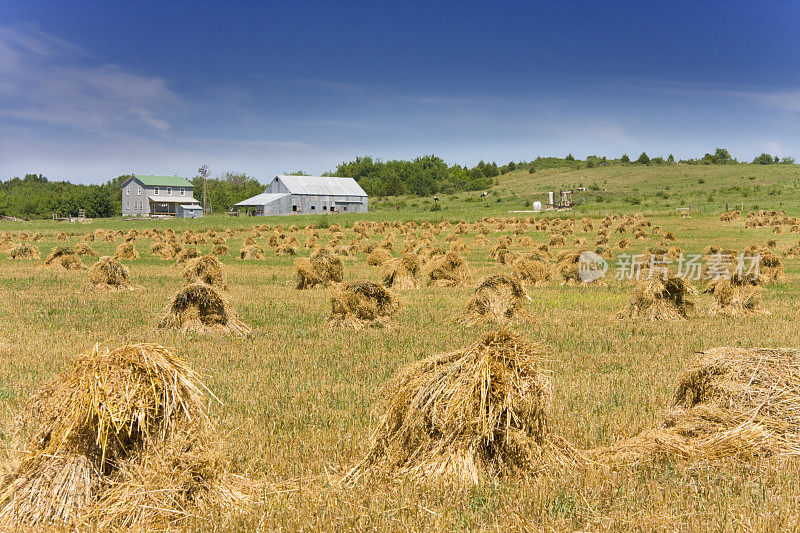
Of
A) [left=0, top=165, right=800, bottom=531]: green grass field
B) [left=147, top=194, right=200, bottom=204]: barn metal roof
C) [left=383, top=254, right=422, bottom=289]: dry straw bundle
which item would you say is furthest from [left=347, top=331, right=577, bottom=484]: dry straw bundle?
[left=147, top=194, right=200, bottom=204]: barn metal roof

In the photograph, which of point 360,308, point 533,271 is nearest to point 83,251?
point 533,271

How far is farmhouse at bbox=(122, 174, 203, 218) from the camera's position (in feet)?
420

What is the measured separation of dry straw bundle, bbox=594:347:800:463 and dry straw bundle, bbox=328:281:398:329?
8586 mm

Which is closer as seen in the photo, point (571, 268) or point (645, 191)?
point (571, 268)

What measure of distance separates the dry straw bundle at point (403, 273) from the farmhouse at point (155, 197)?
108252 millimetres

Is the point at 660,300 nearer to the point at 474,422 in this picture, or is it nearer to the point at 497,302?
the point at 497,302

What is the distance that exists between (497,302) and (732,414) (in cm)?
909

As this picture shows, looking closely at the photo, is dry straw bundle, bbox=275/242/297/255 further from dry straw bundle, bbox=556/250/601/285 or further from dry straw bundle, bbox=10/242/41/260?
dry straw bundle, bbox=556/250/601/285

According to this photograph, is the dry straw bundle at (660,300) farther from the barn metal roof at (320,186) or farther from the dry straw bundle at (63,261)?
the barn metal roof at (320,186)

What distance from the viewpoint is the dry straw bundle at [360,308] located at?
1531 centimetres

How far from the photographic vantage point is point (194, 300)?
574 inches

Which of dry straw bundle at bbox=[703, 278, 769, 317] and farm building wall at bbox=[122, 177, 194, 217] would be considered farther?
farm building wall at bbox=[122, 177, 194, 217]

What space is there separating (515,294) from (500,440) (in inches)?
413

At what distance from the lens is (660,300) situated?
16.4 metres
